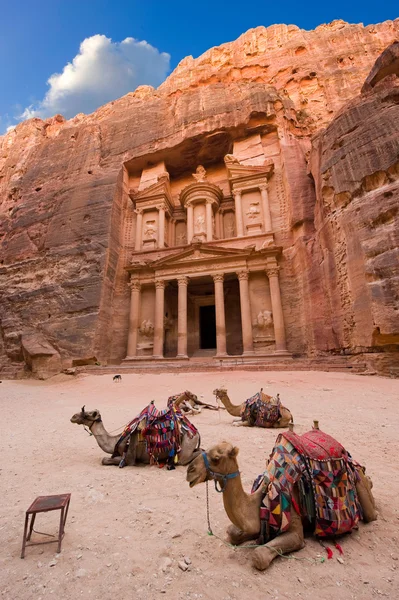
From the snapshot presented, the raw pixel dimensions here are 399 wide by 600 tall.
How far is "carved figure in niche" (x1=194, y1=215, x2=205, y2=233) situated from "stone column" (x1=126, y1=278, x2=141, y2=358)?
6591 mm

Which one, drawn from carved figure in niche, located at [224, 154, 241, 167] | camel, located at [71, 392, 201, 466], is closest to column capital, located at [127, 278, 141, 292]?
carved figure in niche, located at [224, 154, 241, 167]

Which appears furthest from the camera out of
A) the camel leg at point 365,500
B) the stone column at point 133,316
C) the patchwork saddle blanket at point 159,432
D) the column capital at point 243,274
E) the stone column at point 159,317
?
the stone column at point 133,316

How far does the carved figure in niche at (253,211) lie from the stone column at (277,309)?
18.0ft

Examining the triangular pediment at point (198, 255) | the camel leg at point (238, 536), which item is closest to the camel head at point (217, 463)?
the camel leg at point (238, 536)

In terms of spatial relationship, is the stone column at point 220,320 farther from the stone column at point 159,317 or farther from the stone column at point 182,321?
the stone column at point 159,317

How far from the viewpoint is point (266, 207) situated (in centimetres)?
2158

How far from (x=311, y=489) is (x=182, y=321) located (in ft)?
56.3

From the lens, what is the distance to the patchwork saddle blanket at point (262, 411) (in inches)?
212

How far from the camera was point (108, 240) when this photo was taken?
20.5m

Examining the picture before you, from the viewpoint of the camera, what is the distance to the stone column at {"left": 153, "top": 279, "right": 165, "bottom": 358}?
62.4 feet

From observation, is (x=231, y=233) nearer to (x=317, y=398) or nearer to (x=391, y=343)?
(x=391, y=343)

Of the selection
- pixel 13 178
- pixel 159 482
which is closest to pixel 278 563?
pixel 159 482

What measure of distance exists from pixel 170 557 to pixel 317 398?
660 cm

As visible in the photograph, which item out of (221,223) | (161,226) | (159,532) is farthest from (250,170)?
(159,532)
